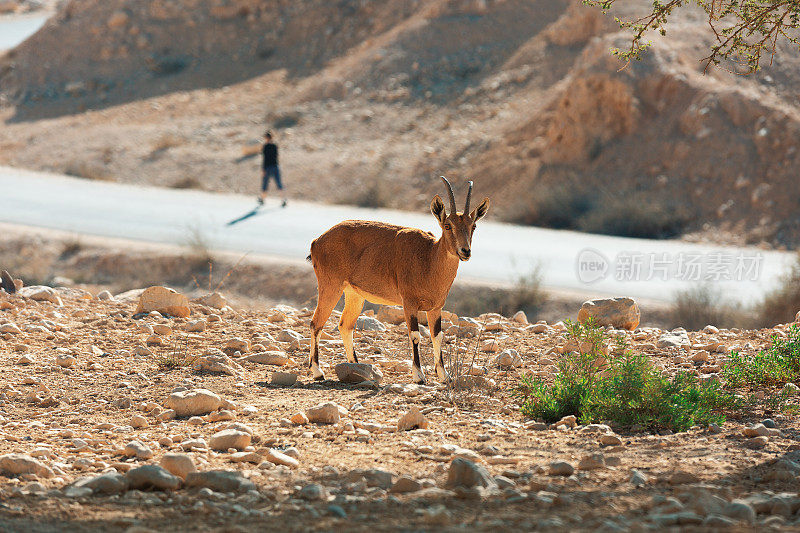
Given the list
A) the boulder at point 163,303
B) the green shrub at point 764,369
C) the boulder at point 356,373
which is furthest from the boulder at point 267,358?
the green shrub at point 764,369

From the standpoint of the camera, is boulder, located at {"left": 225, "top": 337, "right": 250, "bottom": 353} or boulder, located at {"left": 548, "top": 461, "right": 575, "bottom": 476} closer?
boulder, located at {"left": 548, "top": 461, "right": 575, "bottom": 476}

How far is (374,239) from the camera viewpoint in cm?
861

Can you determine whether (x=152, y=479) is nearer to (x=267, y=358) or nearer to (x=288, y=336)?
(x=267, y=358)

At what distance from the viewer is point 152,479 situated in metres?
5.30

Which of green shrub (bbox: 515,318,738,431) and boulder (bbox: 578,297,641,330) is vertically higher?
boulder (bbox: 578,297,641,330)

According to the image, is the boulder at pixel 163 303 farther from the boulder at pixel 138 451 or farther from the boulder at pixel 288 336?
the boulder at pixel 138 451

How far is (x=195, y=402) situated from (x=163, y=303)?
12.8 feet

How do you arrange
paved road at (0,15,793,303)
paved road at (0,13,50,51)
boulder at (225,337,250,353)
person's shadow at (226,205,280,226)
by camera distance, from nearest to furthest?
boulder at (225,337,250,353) < paved road at (0,15,793,303) < person's shadow at (226,205,280,226) < paved road at (0,13,50,51)

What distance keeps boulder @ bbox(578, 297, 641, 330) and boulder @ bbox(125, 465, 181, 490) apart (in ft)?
20.6

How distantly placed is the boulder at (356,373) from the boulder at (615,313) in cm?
326

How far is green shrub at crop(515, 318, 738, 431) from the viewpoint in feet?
22.4

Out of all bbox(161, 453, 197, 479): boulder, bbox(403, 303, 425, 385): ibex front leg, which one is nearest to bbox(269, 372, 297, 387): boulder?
bbox(403, 303, 425, 385): ibex front leg

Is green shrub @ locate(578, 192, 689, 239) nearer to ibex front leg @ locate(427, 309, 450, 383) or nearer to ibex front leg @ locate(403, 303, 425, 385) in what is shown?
ibex front leg @ locate(427, 309, 450, 383)

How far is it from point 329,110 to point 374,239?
24249mm
